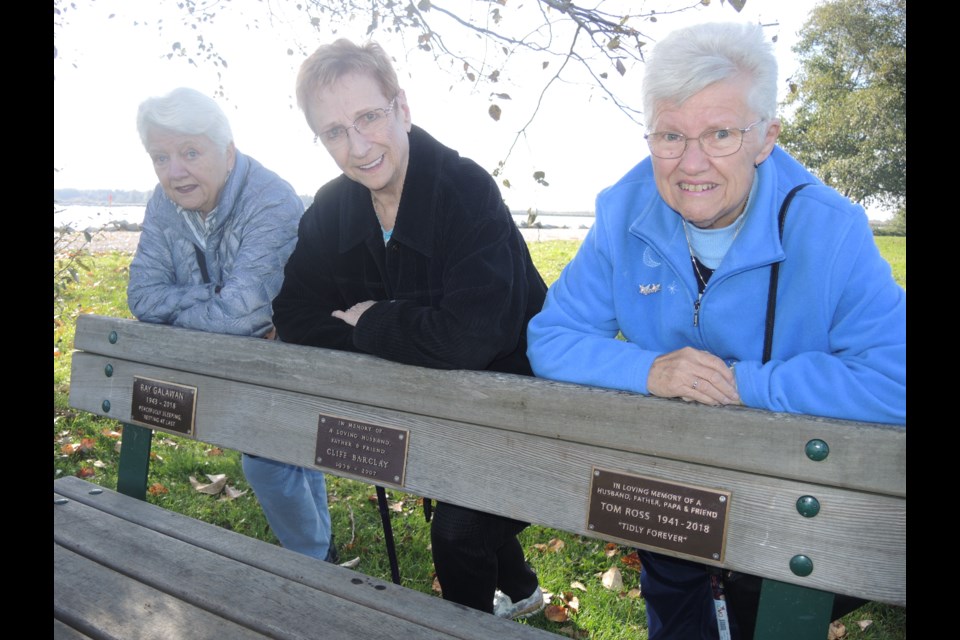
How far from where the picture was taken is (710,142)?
2.04m

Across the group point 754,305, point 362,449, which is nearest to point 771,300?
point 754,305

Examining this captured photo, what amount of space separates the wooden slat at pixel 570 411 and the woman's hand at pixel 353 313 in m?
0.22

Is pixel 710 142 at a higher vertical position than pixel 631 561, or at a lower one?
higher

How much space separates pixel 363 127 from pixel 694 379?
1.39 m

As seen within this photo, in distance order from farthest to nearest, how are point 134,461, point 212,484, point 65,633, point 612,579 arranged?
1. point 212,484
2. point 612,579
3. point 134,461
4. point 65,633

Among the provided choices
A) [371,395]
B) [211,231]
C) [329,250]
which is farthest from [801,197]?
[211,231]

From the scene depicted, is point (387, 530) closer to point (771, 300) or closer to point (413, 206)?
point (413, 206)

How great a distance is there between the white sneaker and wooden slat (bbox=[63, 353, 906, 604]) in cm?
110

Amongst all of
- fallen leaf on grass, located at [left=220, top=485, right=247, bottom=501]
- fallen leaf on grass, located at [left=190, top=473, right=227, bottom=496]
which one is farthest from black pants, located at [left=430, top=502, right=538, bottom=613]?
fallen leaf on grass, located at [left=190, top=473, right=227, bottom=496]

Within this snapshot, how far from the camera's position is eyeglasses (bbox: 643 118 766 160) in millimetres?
2025

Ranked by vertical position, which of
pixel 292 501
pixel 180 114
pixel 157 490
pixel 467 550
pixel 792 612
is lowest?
pixel 157 490

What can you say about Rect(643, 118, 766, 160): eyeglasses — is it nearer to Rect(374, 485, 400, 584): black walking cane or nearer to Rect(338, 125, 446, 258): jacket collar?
Rect(338, 125, 446, 258): jacket collar
